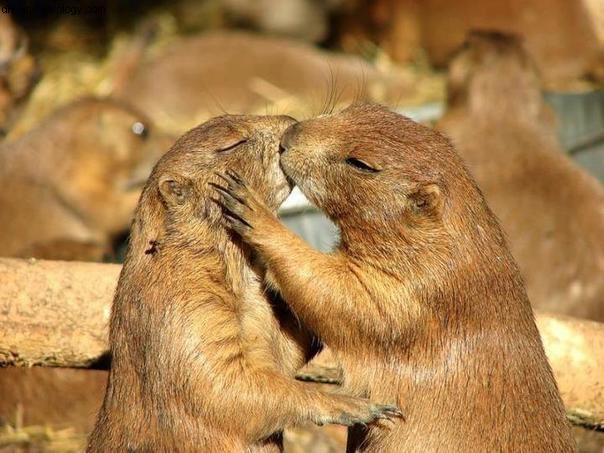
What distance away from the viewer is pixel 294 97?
39.4 ft

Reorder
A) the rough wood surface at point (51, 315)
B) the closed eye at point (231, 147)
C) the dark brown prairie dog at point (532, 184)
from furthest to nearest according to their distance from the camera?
the dark brown prairie dog at point (532, 184) → the rough wood surface at point (51, 315) → the closed eye at point (231, 147)

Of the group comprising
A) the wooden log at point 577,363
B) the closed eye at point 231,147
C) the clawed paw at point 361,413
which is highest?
the closed eye at point 231,147

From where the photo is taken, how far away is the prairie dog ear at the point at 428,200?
4371 millimetres

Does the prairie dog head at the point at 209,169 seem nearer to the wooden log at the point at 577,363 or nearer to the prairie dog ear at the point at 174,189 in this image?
the prairie dog ear at the point at 174,189

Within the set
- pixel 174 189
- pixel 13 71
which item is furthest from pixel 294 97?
pixel 174 189

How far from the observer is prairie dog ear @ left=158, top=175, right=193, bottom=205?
181 inches

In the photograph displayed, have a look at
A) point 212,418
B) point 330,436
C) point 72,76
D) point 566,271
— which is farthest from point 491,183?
point 72,76

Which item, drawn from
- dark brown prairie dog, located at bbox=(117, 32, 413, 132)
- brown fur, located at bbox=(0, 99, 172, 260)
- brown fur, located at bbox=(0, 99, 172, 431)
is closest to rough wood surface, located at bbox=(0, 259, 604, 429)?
brown fur, located at bbox=(0, 99, 172, 431)

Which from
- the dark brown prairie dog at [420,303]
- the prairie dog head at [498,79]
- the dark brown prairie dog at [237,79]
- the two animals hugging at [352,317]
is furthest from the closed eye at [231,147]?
the dark brown prairie dog at [237,79]

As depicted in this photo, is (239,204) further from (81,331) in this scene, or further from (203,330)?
(81,331)

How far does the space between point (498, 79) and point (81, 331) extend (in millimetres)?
4434

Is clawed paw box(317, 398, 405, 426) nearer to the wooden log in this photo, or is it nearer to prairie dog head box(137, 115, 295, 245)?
prairie dog head box(137, 115, 295, 245)

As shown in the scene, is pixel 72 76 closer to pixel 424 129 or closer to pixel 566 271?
pixel 566 271

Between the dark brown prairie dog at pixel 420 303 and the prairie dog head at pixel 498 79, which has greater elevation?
the dark brown prairie dog at pixel 420 303
